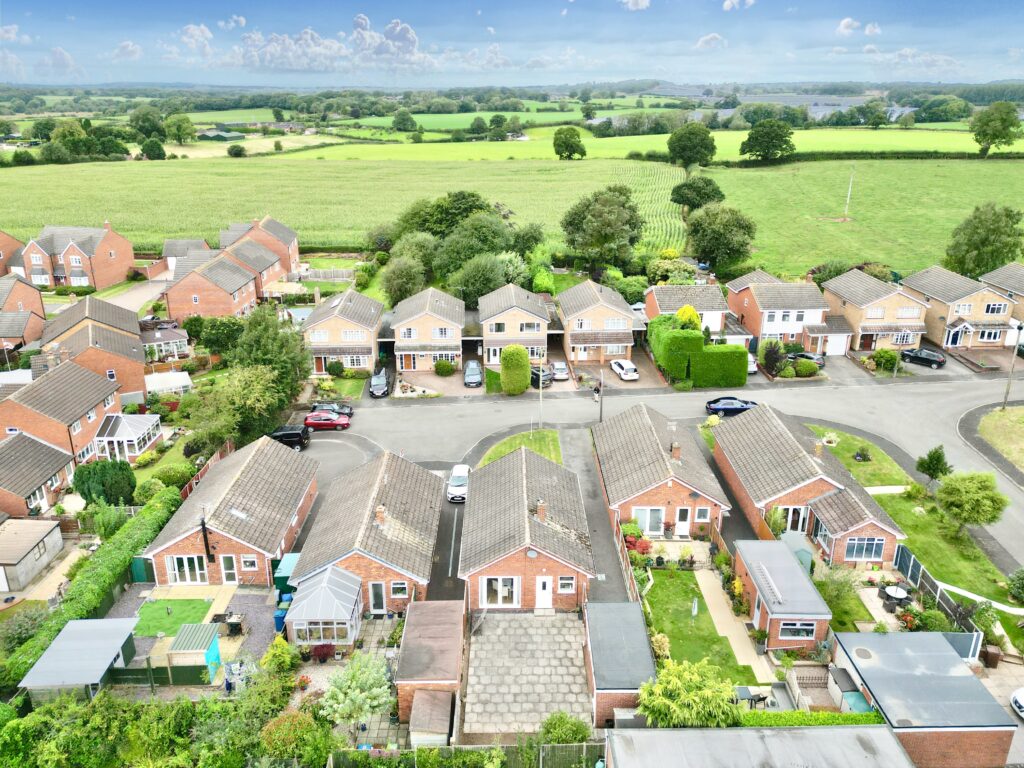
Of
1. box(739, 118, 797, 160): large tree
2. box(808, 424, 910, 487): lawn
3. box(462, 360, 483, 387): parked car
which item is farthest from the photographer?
box(739, 118, 797, 160): large tree

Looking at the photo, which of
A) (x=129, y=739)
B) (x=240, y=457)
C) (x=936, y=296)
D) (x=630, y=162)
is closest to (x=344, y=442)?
(x=240, y=457)

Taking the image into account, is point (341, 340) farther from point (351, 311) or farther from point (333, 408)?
point (333, 408)

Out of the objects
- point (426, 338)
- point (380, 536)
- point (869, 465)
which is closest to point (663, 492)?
point (380, 536)

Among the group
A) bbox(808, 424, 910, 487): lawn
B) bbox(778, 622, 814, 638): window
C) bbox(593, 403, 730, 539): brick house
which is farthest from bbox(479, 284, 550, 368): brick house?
bbox(778, 622, 814, 638): window

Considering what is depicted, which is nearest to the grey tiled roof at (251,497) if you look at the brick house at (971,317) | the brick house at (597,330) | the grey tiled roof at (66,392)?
the grey tiled roof at (66,392)

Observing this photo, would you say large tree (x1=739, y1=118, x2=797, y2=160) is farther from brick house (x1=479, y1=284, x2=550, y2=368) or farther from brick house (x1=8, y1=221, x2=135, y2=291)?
brick house (x1=8, y1=221, x2=135, y2=291)
